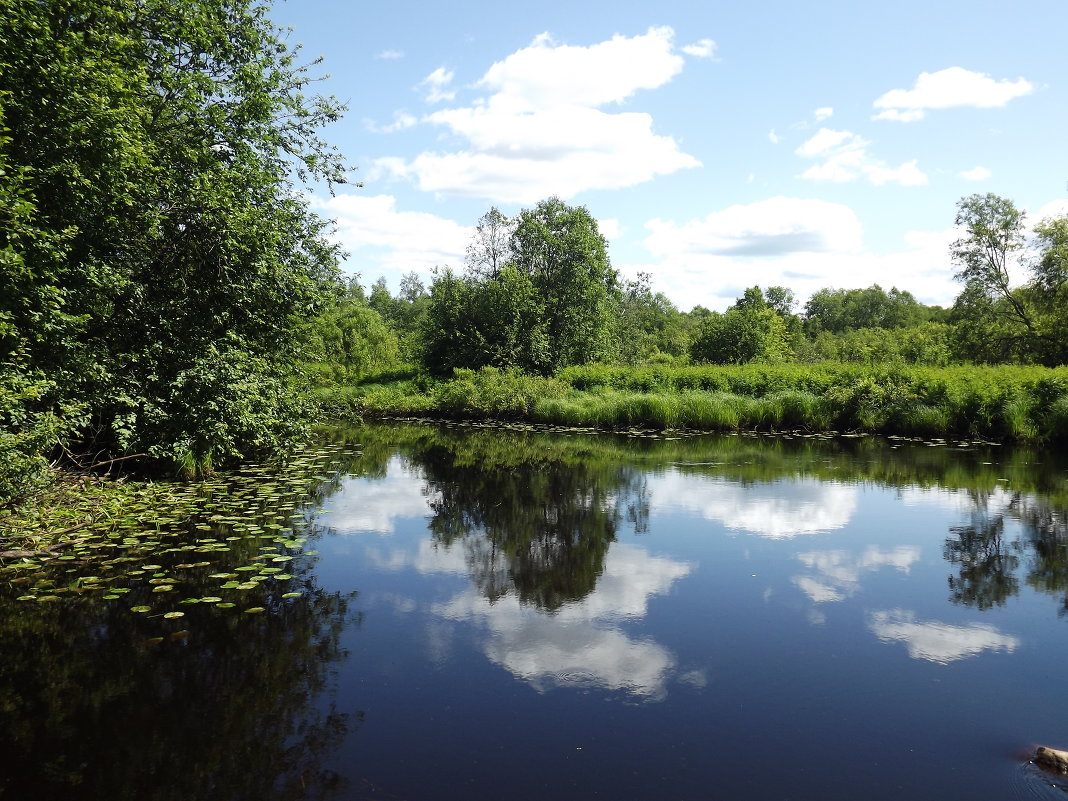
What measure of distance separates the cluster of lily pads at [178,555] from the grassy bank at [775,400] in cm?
624

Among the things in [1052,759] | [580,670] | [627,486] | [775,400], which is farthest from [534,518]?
[775,400]

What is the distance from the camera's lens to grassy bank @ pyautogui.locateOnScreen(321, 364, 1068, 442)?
69.5 ft

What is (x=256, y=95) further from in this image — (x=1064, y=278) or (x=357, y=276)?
(x=1064, y=278)

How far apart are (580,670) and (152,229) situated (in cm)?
1018

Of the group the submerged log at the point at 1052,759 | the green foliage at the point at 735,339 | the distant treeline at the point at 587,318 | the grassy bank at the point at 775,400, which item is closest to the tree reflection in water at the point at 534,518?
the submerged log at the point at 1052,759

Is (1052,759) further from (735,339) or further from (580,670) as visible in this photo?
(735,339)

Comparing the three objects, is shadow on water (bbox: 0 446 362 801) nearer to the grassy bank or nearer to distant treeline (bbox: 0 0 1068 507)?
distant treeline (bbox: 0 0 1068 507)

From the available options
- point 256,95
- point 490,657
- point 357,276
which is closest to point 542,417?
point 357,276

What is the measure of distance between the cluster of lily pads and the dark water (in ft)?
0.76

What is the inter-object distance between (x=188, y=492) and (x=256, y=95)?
8888 mm

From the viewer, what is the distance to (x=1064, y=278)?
32094mm

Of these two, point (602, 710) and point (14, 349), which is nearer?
point (602, 710)

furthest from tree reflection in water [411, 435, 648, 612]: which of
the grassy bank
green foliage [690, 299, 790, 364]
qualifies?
green foliage [690, 299, 790, 364]

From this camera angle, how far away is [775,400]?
2548 centimetres
